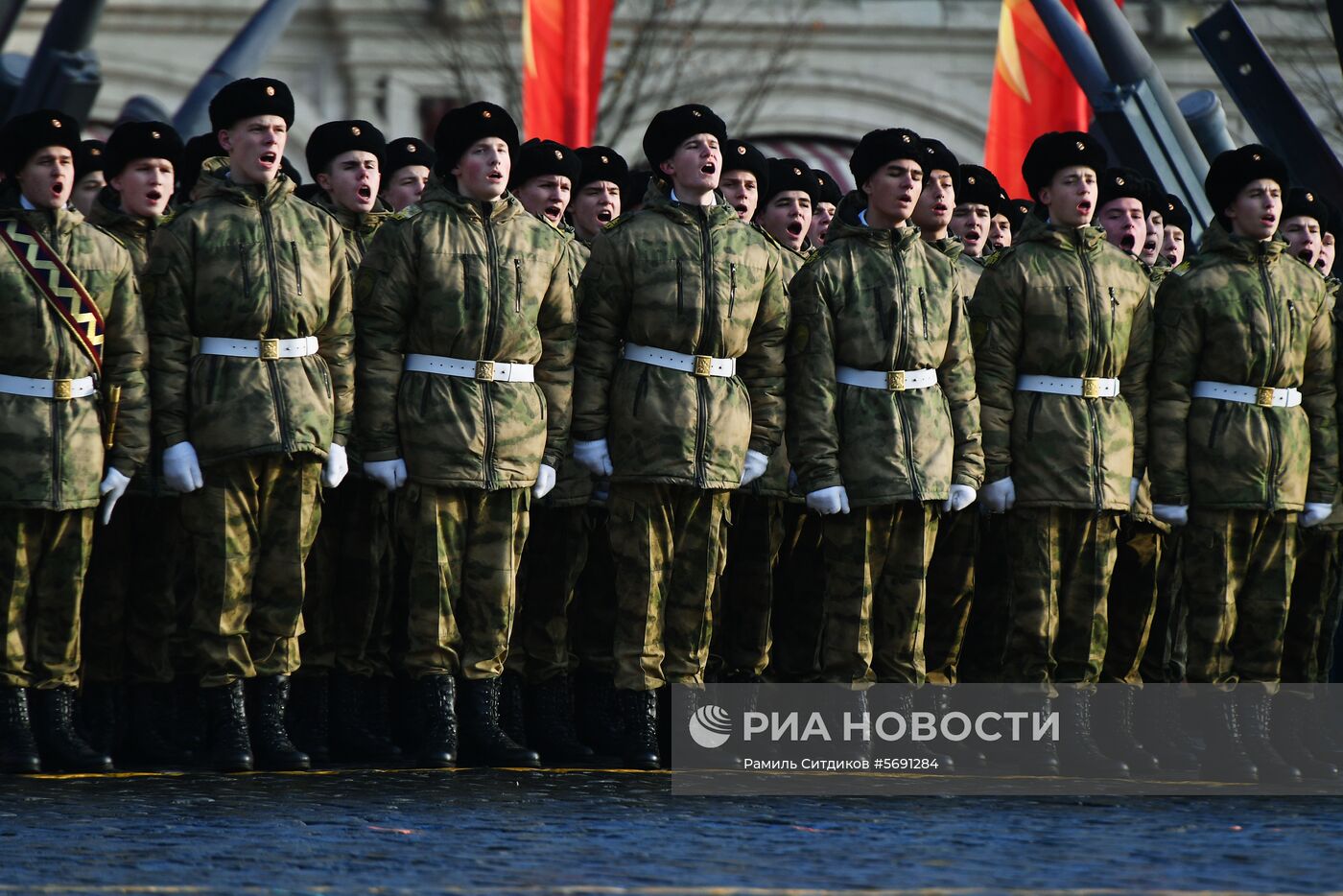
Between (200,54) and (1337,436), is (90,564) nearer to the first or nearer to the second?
(1337,436)

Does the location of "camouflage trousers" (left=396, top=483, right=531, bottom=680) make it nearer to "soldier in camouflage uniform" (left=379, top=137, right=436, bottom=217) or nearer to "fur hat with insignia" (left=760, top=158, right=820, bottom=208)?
"soldier in camouflage uniform" (left=379, top=137, right=436, bottom=217)

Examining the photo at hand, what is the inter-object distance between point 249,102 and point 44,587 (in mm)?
1599

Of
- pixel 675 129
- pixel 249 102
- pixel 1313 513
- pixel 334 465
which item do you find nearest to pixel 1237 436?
pixel 1313 513

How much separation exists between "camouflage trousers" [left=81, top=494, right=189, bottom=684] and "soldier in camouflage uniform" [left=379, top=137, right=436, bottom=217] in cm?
147

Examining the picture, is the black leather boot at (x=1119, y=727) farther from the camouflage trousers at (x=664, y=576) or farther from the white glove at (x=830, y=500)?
the camouflage trousers at (x=664, y=576)

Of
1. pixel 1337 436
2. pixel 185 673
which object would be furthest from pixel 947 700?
pixel 185 673

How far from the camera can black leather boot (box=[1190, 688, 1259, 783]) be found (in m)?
8.59

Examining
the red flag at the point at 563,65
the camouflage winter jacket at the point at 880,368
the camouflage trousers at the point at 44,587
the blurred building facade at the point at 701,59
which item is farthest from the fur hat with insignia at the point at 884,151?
the blurred building facade at the point at 701,59

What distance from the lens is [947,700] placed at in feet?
28.8

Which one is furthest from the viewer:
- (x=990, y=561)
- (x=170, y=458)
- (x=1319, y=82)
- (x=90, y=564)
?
(x=1319, y=82)

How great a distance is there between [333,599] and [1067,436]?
245 cm

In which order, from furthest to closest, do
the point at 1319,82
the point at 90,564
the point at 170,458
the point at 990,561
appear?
the point at 1319,82 < the point at 990,561 < the point at 90,564 < the point at 170,458

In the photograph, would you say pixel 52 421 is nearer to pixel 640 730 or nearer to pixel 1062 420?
pixel 640 730

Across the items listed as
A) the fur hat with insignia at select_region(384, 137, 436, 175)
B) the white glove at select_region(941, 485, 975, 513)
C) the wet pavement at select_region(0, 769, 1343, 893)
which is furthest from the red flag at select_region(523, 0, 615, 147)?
the wet pavement at select_region(0, 769, 1343, 893)
